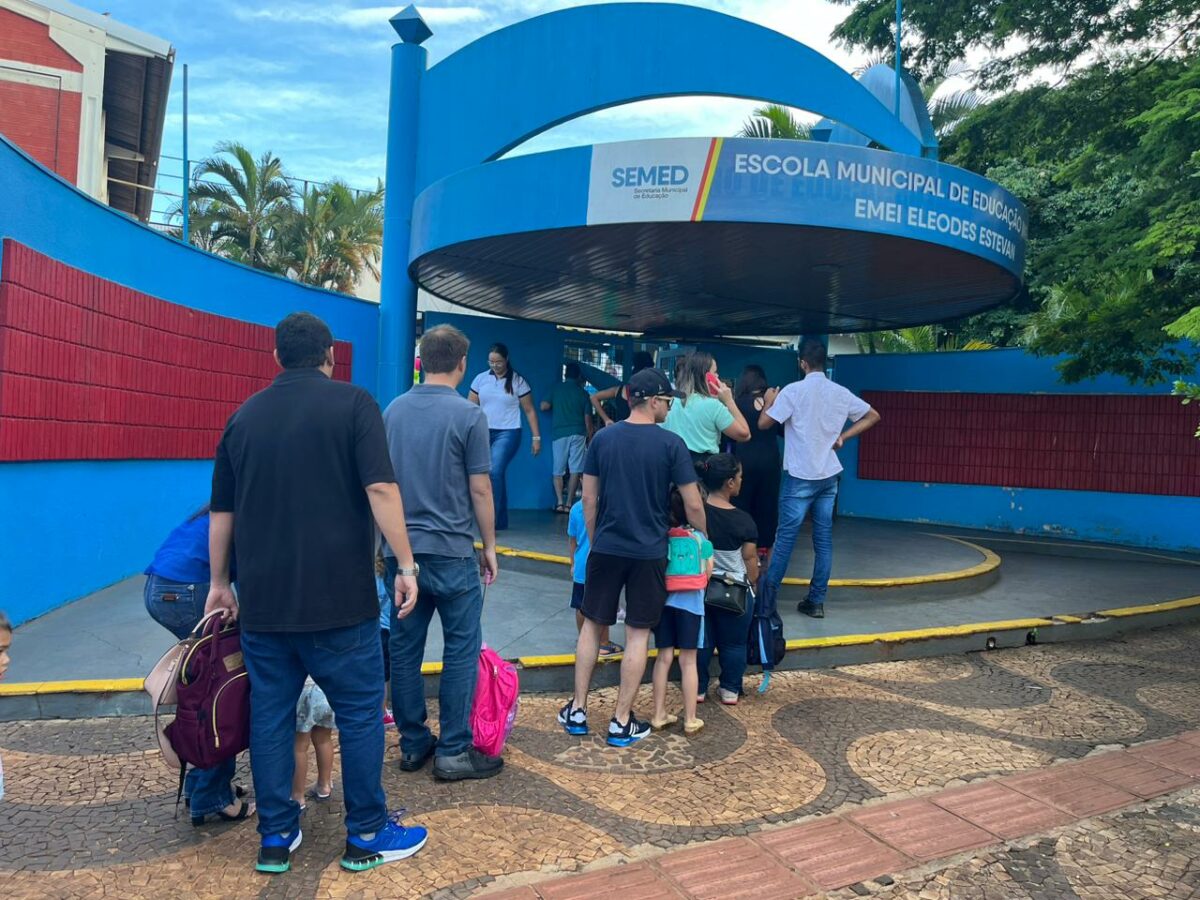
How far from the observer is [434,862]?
9.32ft

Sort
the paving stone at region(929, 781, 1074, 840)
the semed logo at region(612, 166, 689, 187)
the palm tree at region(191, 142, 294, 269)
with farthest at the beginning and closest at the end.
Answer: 1. the palm tree at region(191, 142, 294, 269)
2. the semed logo at region(612, 166, 689, 187)
3. the paving stone at region(929, 781, 1074, 840)

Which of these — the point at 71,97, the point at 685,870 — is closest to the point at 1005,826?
the point at 685,870

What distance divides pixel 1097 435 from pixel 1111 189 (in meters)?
8.90

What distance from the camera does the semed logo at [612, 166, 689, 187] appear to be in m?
6.29

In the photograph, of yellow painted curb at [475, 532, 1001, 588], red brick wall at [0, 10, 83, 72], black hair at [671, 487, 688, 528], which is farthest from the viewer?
red brick wall at [0, 10, 83, 72]

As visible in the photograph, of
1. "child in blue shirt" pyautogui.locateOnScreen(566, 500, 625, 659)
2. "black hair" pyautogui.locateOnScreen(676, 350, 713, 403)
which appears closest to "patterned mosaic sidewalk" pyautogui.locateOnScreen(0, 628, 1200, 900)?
"child in blue shirt" pyautogui.locateOnScreen(566, 500, 625, 659)

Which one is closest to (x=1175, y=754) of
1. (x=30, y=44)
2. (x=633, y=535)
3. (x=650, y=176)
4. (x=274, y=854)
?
(x=633, y=535)

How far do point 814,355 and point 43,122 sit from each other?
14.9m

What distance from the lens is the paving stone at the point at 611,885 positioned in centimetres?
266

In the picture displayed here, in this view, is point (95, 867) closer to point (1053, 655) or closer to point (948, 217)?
point (1053, 655)

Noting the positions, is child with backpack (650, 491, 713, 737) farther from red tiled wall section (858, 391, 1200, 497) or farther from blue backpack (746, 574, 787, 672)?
red tiled wall section (858, 391, 1200, 497)

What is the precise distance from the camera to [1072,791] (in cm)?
356

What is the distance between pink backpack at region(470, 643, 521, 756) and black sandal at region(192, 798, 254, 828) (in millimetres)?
897

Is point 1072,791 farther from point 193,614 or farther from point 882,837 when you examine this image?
point 193,614
